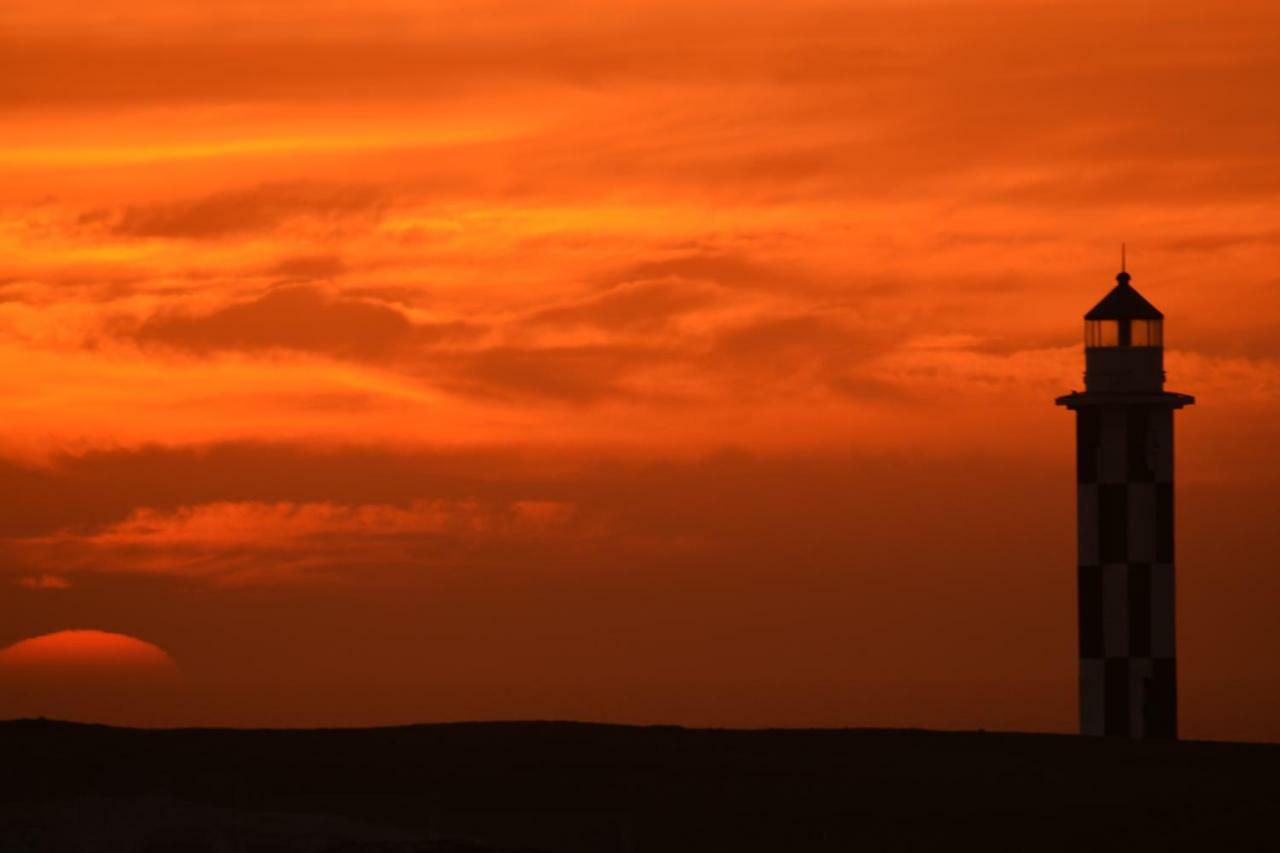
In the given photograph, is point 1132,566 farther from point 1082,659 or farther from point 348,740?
point 348,740

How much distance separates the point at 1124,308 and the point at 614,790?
51.8ft

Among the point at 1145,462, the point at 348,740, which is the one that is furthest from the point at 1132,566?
the point at 348,740

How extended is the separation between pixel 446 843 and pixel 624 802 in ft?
12.8

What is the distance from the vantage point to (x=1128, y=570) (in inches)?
1441

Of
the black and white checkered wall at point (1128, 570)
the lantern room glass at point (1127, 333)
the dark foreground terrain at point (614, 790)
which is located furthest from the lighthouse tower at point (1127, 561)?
the dark foreground terrain at point (614, 790)

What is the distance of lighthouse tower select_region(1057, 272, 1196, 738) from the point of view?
36531 millimetres

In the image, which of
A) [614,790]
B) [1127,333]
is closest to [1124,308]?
[1127,333]

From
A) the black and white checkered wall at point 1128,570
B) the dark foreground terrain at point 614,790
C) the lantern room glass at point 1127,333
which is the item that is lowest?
the dark foreground terrain at point 614,790

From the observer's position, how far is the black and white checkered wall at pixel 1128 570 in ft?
120

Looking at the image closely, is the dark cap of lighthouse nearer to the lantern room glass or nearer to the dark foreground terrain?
the lantern room glass

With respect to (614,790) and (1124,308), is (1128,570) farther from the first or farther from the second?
(614,790)

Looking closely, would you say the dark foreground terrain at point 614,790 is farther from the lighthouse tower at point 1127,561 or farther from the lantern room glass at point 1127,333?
the lantern room glass at point 1127,333

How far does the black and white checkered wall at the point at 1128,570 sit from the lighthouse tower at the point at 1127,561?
0.05 feet

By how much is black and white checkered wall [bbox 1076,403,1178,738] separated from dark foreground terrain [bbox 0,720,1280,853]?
7.91 metres
